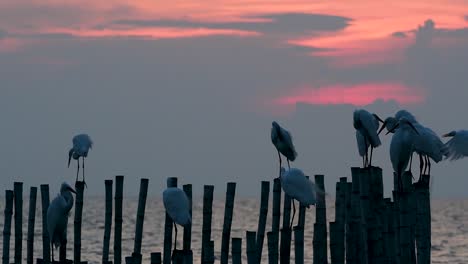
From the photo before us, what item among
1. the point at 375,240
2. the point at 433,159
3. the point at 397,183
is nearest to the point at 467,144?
the point at 433,159

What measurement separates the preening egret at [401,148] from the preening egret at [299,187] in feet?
4.36

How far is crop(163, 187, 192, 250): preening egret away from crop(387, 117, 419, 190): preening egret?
308 cm

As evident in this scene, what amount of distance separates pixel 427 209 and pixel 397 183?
0.99 m

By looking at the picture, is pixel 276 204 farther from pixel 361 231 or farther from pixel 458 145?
pixel 458 145

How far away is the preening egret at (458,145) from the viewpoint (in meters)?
16.5

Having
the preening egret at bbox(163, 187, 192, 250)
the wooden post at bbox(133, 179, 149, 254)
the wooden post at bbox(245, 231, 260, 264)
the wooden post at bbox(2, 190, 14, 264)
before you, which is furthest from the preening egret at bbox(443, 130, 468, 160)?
the wooden post at bbox(2, 190, 14, 264)

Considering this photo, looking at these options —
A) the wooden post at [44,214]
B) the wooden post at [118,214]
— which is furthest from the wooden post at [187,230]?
the wooden post at [44,214]

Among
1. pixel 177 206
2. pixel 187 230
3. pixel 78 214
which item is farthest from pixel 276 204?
pixel 78 214

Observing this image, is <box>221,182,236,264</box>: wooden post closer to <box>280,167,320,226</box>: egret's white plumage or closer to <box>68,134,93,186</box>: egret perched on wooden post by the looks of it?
<box>280,167,320,226</box>: egret's white plumage

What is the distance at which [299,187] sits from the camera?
15.9 m

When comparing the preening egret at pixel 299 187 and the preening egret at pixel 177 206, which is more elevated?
the preening egret at pixel 299 187

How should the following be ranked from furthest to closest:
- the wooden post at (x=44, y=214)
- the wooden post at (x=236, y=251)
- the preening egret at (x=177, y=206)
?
the wooden post at (x=44, y=214) < the preening egret at (x=177, y=206) < the wooden post at (x=236, y=251)

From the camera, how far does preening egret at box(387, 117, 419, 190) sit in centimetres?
1514

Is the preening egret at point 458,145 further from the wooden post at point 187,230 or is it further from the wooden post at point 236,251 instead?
the wooden post at point 236,251
